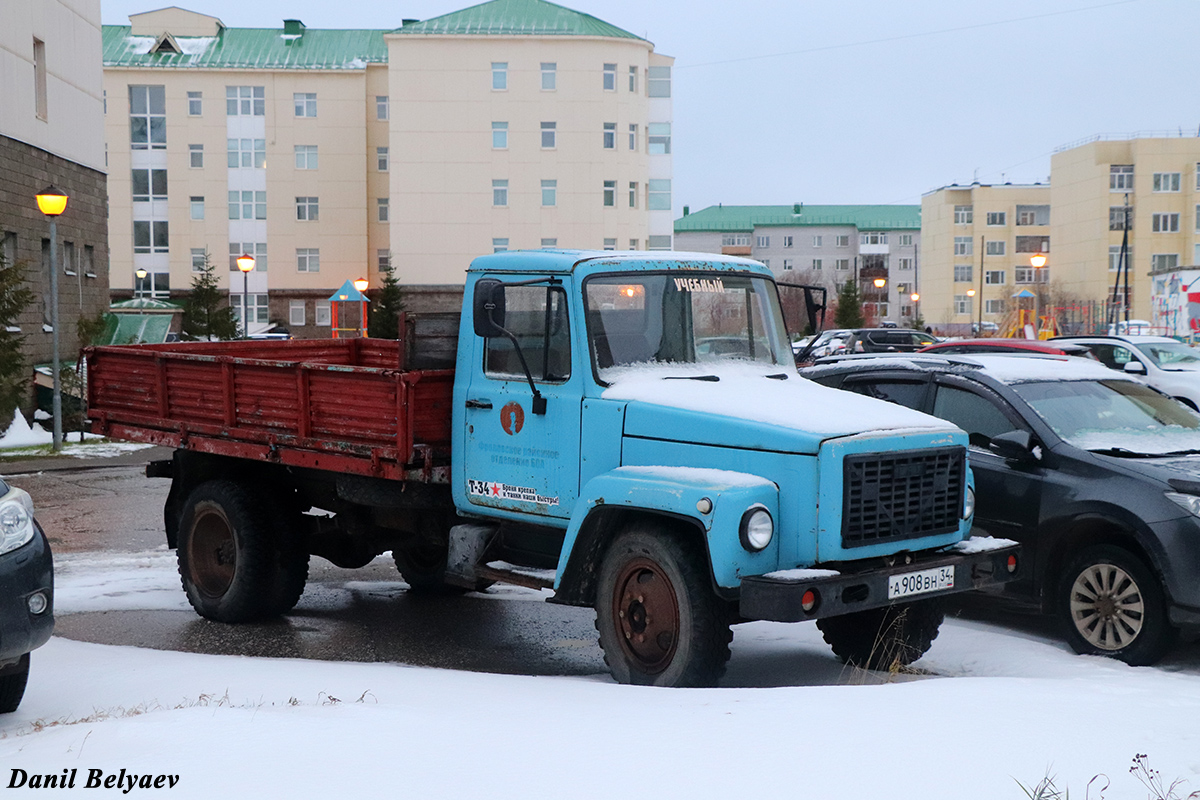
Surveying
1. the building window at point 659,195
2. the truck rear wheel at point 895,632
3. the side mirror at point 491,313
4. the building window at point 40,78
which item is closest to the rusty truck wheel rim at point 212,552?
the side mirror at point 491,313

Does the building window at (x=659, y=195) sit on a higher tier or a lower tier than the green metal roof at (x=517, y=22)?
lower

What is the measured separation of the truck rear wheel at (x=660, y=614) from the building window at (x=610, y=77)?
6015 cm

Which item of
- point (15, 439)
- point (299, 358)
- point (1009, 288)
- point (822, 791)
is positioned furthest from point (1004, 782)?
point (1009, 288)

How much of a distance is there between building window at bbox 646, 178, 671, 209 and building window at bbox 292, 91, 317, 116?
19.8 m

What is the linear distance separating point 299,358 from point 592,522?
5.33 metres

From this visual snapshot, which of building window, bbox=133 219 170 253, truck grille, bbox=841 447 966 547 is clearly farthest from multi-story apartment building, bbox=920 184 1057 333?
truck grille, bbox=841 447 966 547

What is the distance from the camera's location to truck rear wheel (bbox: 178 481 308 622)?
8.79m

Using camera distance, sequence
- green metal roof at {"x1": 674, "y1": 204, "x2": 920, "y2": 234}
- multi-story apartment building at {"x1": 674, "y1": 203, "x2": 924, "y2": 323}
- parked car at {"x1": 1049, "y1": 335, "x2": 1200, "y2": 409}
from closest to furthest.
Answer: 1. parked car at {"x1": 1049, "y1": 335, "x2": 1200, "y2": 409}
2. multi-story apartment building at {"x1": 674, "y1": 203, "x2": 924, "y2": 323}
3. green metal roof at {"x1": 674, "y1": 204, "x2": 920, "y2": 234}

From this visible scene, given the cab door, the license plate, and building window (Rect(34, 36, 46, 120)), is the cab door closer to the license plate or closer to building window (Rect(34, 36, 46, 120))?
the license plate

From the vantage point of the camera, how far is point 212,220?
236 ft

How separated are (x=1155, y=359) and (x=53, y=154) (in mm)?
23574

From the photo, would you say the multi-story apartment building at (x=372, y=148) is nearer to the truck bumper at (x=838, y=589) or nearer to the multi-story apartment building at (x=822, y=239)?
the truck bumper at (x=838, y=589)

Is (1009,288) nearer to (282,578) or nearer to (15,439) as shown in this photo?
(15,439)

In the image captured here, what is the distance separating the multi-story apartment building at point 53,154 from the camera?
25969 millimetres
